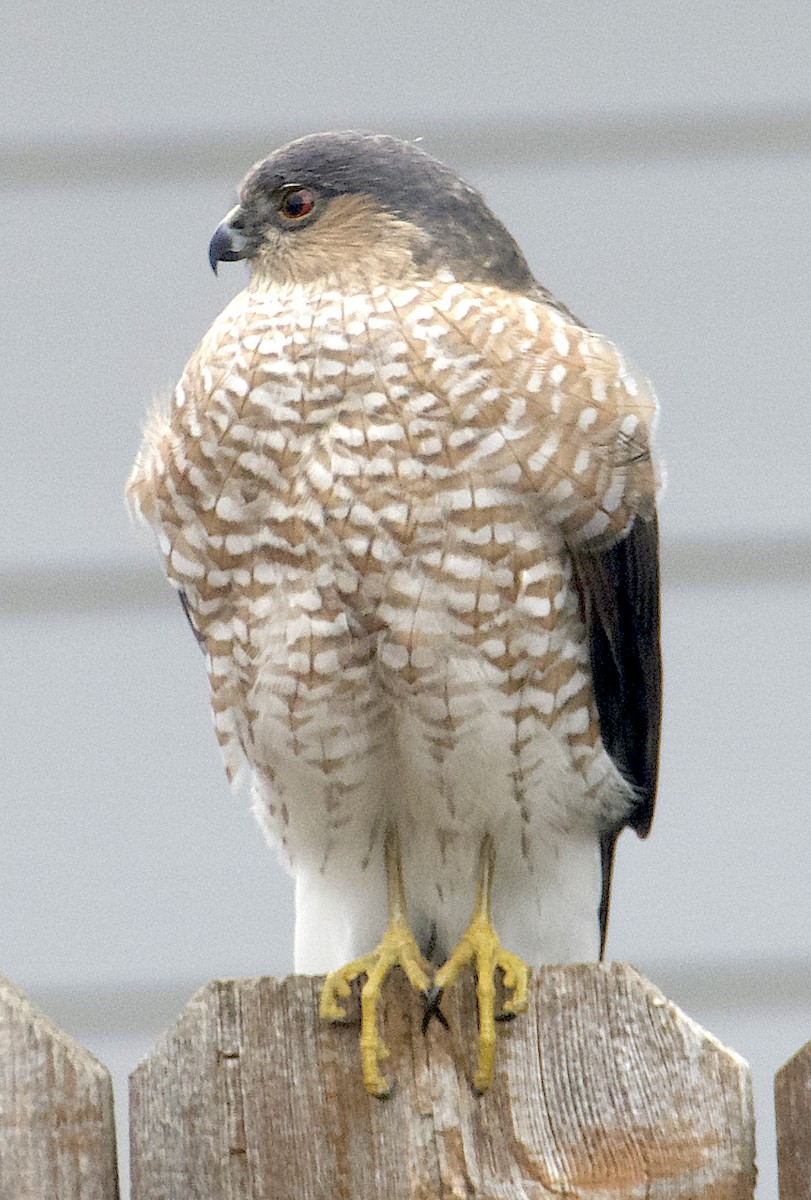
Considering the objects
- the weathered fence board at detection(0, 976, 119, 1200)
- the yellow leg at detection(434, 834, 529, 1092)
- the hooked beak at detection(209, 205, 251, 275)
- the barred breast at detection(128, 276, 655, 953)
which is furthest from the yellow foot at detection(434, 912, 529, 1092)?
the hooked beak at detection(209, 205, 251, 275)

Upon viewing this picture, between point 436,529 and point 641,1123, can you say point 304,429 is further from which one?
point 641,1123

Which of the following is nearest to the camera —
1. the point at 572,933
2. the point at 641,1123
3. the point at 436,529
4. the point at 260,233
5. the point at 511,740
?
the point at 641,1123

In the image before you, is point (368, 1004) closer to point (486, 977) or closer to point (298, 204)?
point (486, 977)

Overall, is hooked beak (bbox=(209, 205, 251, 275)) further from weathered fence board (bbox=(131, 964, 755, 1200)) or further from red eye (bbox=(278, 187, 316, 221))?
weathered fence board (bbox=(131, 964, 755, 1200))

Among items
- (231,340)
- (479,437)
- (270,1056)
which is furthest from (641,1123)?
(231,340)

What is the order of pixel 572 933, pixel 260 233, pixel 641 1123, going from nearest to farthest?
pixel 641 1123
pixel 260 233
pixel 572 933

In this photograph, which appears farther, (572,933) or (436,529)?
(572,933)
